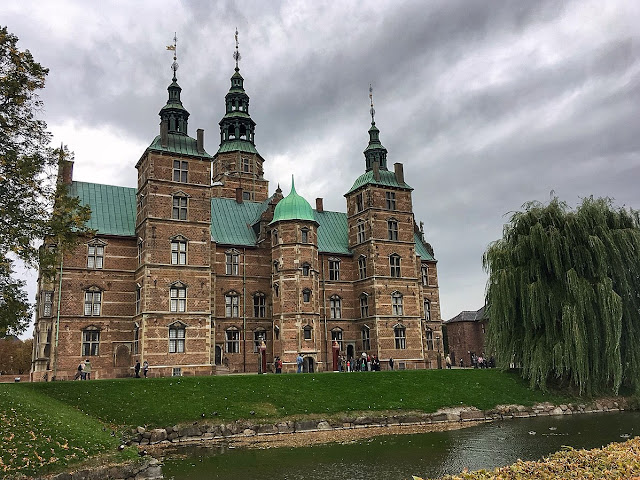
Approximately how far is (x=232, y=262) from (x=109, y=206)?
33.1 feet

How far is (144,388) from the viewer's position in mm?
27203

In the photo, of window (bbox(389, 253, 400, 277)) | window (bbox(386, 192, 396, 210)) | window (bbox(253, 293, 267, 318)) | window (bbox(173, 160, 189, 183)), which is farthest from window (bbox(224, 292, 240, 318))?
window (bbox(386, 192, 396, 210))

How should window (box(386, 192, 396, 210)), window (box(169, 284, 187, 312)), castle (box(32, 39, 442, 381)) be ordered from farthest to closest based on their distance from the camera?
window (box(386, 192, 396, 210))
window (box(169, 284, 187, 312))
castle (box(32, 39, 442, 381))

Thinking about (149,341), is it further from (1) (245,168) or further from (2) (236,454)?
(1) (245,168)

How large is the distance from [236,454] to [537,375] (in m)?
18.7

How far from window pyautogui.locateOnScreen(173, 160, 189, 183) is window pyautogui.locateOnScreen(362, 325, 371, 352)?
18902mm

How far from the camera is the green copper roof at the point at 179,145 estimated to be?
38.4 metres

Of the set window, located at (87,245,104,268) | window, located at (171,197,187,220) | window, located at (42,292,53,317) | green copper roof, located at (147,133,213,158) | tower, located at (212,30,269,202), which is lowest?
window, located at (42,292,53,317)

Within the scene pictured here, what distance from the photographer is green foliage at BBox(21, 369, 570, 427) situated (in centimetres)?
2523

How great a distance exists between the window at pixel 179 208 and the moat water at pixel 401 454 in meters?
19.3

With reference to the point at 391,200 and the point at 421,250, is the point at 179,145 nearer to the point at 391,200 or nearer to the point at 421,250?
the point at 391,200

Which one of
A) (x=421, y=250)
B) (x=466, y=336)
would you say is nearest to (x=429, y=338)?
(x=421, y=250)

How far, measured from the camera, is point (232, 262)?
43.1 meters

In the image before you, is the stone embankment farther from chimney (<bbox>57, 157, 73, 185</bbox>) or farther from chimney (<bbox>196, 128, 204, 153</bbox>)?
chimney (<bbox>57, 157, 73, 185</bbox>)
